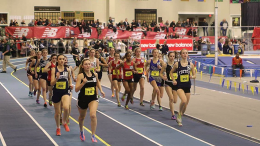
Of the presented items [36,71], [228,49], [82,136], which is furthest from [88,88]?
[228,49]

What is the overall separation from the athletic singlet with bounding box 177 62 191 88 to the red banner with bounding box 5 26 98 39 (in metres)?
25.7

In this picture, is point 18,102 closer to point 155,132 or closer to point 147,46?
point 155,132

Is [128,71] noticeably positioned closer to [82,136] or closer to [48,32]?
[82,136]

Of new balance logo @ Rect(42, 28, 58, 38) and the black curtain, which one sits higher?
the black curtain

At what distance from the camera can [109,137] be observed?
12219mm

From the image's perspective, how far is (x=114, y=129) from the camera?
13344mm

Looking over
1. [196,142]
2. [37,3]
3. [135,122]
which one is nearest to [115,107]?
[135,122]

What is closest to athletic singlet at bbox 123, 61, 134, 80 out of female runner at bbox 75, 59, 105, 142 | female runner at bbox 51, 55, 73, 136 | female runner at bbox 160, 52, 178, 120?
female runner at bbox 160, 52, 178, 120

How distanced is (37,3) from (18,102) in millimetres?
30192

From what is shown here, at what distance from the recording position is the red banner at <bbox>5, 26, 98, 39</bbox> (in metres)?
37.7

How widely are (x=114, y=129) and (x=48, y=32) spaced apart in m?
26.0

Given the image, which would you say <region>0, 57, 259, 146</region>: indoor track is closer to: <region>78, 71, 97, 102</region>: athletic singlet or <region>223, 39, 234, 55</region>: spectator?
<region>78, 71, 97, 102</region>: athletic singlet

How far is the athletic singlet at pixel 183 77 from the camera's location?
13641 millimetres

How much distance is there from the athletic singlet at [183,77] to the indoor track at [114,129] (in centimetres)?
111
